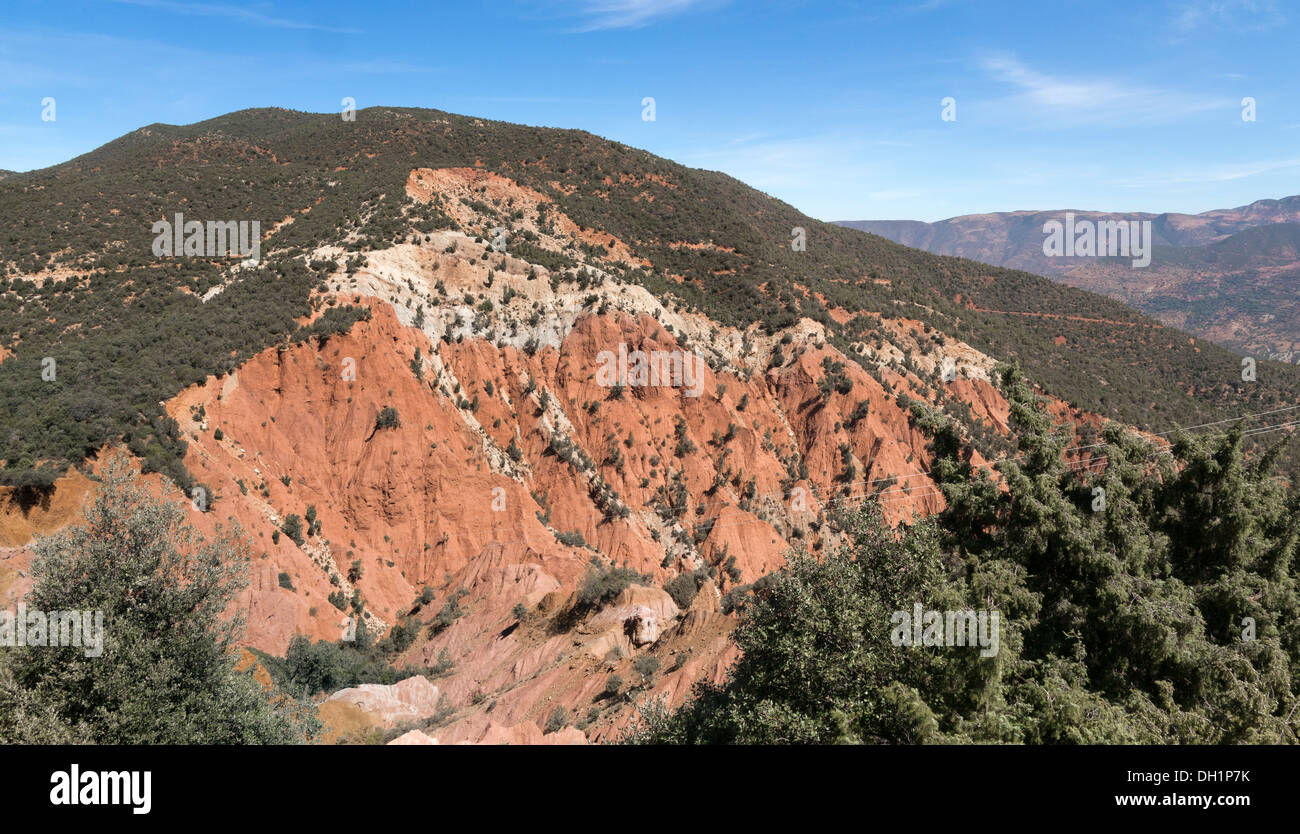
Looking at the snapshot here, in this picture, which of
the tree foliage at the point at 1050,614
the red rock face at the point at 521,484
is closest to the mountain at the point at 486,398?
the red rock face at the point at 521,484

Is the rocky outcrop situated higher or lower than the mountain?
lower

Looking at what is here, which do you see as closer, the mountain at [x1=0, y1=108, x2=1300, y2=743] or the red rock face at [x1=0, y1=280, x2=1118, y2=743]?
the red rock face at [x1=0, y1=280, x2=1118, y2=743]

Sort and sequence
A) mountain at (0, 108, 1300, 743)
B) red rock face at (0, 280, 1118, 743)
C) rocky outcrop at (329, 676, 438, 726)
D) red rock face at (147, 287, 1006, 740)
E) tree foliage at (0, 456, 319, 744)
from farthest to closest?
mountain at (0, 108, 1300, 743) → red rock face at (147, 287, 1006, 740) → red rock face at (0, 280, 1118, 743) → rocky outcrop at (329, 676, 438, 726) → tree foliage at (0, 456, 319, 744)

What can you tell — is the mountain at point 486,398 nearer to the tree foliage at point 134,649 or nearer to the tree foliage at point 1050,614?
the tree foliage at point 1050,614

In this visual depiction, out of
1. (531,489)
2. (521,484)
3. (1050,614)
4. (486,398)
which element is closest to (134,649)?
(1050,614)

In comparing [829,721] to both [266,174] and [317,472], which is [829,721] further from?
[266,174]

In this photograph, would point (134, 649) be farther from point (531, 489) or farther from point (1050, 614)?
point (531, 489)

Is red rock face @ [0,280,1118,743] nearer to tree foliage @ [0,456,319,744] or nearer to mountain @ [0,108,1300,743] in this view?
mountain @ [0,108,1300,743]

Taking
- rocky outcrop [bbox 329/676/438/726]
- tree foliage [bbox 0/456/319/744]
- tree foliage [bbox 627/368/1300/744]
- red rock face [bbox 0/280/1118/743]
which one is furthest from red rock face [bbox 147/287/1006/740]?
tree foliage [bbox 627/368/1300/744]
